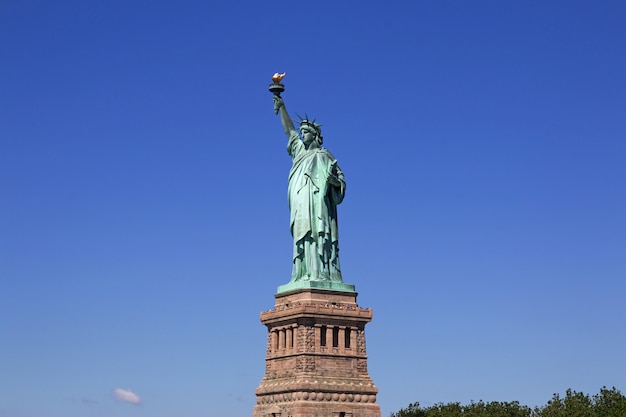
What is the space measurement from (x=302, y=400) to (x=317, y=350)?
10.6 feet

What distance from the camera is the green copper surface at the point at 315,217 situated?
78.2 metres

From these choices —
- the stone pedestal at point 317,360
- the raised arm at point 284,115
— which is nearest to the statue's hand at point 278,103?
the raised arm at point 284,115

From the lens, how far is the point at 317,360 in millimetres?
76188

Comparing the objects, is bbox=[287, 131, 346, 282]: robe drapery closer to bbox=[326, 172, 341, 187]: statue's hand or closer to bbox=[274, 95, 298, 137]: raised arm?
bbox=[326, 172, 341, 187]: statue's hand

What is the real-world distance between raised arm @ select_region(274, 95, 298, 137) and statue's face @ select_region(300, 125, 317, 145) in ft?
7.24

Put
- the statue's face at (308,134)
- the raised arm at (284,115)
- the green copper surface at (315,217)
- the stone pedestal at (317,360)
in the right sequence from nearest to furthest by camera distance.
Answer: the stone pedestal at (317,360) → the green copper surface at (315,217) → the statue's face at (308,134) → the raised arm at (284,115)

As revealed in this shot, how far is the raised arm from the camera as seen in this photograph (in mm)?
83188

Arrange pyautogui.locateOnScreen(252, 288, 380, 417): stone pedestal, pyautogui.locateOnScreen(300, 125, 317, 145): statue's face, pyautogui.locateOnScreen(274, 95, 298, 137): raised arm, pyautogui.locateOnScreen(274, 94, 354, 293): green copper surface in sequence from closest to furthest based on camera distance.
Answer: pyautogui.locateOnScreen(252, 288, 380, 417): stone pedestal
pyautogui.locateOnScreen(274, 94, 354, 293): green copper surface
pyautogui.locateOnScreen(300, 125, 317, 145): statue's face
pyautogui.locateOnScreen(274, 95, 298, 137): raised arm

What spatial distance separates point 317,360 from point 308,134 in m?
14.3

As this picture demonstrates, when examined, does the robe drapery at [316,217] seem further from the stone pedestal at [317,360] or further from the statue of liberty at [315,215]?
the stone pedestal at [317,360]

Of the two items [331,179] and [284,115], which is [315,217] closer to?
[331,179]

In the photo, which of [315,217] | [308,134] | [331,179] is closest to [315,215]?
[315,217]

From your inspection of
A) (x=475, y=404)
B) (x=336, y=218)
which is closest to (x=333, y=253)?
(x=336, y=218)

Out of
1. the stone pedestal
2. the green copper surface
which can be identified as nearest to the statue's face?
the green copper surface
